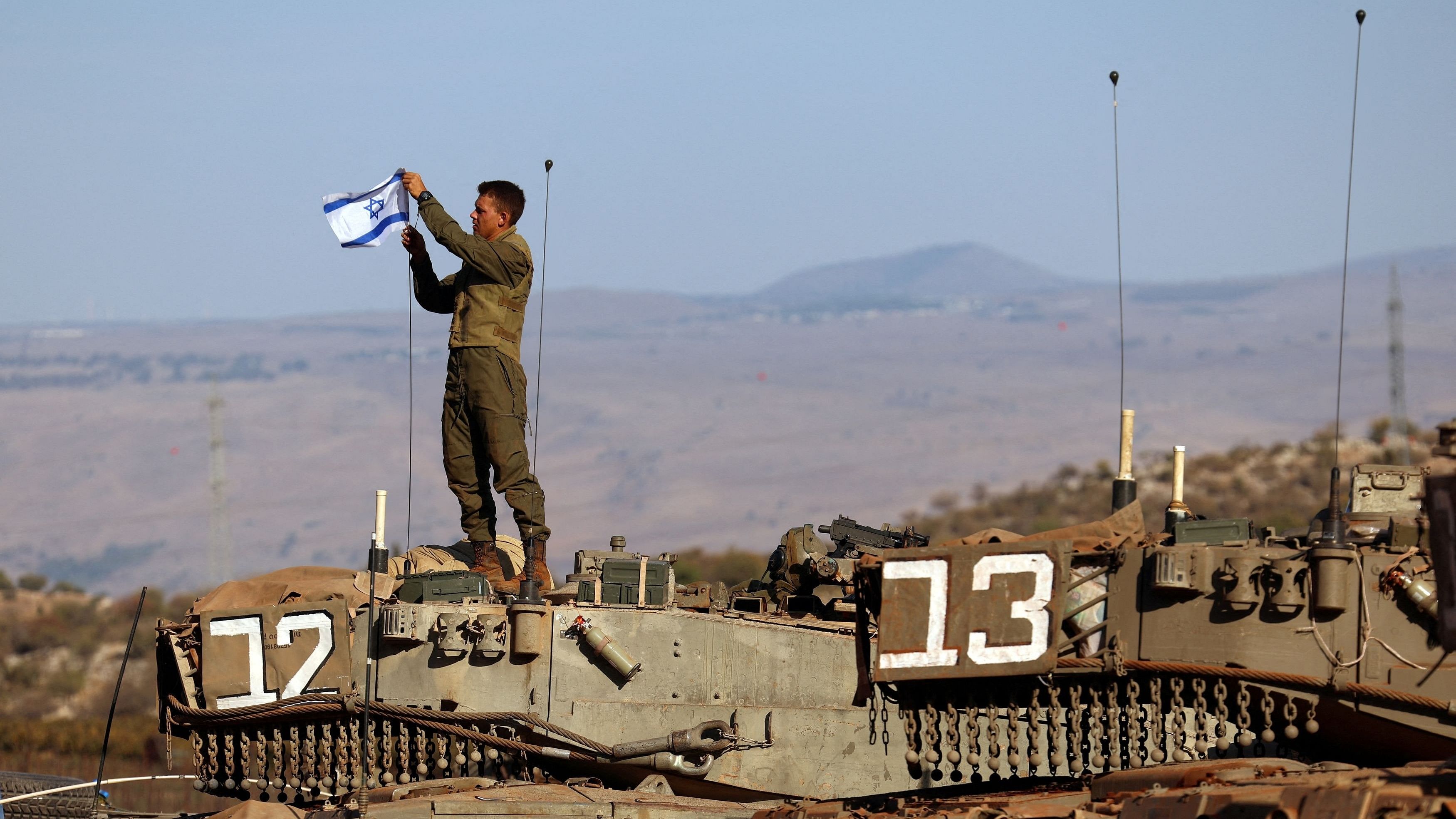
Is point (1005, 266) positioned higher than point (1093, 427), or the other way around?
point (1005, 266)

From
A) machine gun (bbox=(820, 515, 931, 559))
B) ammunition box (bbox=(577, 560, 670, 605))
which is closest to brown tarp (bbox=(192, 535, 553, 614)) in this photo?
ammunition box (bbox=(577, 560, 670, 605))

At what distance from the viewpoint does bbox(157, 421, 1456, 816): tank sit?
11484 millimetres

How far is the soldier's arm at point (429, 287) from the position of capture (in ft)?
50.2

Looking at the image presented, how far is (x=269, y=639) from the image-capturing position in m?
13.6

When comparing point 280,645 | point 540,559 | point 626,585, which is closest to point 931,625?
point 626,585

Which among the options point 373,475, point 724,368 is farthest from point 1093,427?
point 373,475

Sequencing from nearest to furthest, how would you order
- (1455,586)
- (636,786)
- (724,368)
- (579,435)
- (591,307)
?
1. (1455,586)
2. (636,786)
3. (579,435)
4. (724,368)
5. (591,307)

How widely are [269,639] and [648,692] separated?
2.64 m

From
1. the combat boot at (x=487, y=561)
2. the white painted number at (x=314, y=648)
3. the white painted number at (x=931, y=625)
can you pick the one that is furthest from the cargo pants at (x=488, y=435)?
the white painted number at (x=931, y=625)

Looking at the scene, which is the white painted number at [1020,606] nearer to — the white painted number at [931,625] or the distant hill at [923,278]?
the white painted number at [931,625]

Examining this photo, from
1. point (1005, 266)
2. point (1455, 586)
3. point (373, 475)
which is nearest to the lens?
point (1455, 586)

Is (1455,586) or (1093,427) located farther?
(1093,427)

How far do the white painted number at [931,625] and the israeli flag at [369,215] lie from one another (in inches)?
227

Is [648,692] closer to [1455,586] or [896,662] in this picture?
[896,662]
